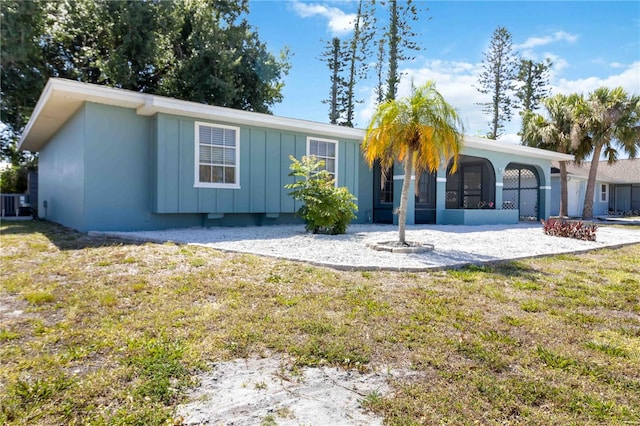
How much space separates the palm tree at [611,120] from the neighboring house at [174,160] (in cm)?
817

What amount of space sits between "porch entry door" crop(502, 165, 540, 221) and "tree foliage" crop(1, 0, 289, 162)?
11883 millimetres

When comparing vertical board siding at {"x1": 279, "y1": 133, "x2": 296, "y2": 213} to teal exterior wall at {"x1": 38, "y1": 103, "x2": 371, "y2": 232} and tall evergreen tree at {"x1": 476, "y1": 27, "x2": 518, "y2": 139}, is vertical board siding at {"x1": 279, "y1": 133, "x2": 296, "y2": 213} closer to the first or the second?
teal exterior wall at {"x1": 38, "y1": 103, "x2": 371, "y2": 232}

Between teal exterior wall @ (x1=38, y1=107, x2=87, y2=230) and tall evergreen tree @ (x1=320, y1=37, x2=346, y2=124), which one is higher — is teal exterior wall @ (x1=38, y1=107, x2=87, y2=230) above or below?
below

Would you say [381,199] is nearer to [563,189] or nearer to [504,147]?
[504,147]

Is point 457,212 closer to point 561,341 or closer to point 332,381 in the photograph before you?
point 561,341

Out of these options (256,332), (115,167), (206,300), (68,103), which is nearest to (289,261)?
(206,300)

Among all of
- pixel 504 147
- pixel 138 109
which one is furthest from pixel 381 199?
pixel 138 109

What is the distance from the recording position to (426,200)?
41.0ft

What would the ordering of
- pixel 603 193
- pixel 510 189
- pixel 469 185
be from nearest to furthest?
pixel 469 185
pixel 510 189
pixel 603 193

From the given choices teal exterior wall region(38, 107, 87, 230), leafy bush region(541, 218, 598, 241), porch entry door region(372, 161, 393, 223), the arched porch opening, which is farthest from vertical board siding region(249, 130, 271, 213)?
the arched porch opening

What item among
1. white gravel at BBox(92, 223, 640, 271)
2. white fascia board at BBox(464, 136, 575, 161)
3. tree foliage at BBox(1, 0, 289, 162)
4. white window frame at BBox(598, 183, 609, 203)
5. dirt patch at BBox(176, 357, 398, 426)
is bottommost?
dirt patch at BBox(176, 357, 398, 426)

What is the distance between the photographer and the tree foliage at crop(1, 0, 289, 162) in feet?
47.5

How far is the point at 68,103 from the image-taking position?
8164 mm

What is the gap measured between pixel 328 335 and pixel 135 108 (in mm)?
7574
